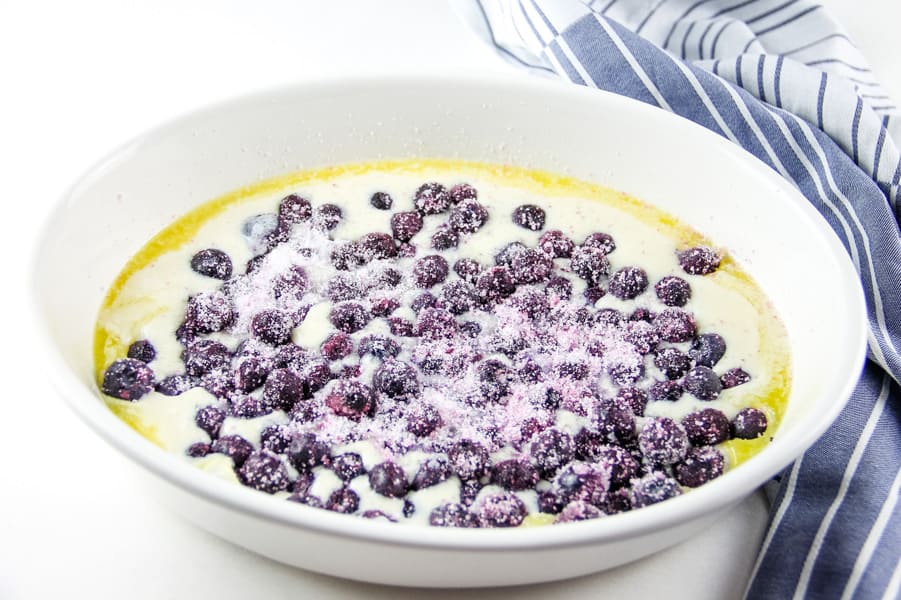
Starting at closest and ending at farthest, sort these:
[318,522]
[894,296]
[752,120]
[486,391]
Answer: [318,522] < [486,391] < [894,296] < [752,120]

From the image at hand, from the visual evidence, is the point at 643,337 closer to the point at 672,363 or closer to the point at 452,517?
the point at 672,363

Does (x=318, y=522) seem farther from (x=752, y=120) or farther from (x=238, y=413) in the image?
(x=752, y=120)

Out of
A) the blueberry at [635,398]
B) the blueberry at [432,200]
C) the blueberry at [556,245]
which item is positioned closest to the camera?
the blueberry at [635,398]

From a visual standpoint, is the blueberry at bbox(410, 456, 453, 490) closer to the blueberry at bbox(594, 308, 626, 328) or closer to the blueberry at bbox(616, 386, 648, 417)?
the blueberry at bbox(616, 386, 648, 417)

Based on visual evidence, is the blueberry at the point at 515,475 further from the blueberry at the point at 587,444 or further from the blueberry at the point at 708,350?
the blueberry at the point at 708,350

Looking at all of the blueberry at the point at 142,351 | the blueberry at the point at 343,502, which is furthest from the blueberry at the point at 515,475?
the blueberry at the point at 142,351

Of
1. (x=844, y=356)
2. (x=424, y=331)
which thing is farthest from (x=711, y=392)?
(x=424, y=331)
